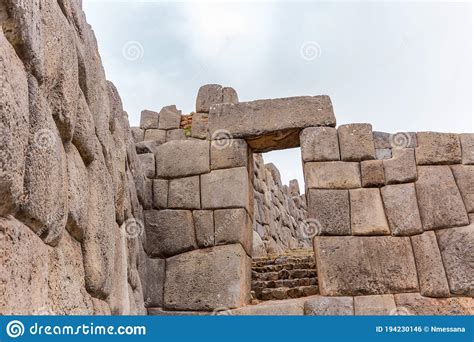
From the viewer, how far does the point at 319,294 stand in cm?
511

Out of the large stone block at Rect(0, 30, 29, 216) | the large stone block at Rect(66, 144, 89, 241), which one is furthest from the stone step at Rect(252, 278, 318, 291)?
the large stone block at Rect(0, 30, 29, 216)

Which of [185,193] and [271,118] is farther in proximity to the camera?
[271,118]

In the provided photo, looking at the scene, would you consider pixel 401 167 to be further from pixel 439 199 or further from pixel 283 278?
pixel 283 278

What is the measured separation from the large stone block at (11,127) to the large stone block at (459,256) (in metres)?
4.35

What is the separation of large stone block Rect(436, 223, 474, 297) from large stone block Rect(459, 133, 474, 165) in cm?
72

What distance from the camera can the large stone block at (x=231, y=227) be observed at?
5219 mm

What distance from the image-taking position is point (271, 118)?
223 inches

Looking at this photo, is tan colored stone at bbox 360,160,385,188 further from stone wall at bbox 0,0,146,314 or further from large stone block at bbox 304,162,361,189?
stone wall at bbox 0,0,146,314

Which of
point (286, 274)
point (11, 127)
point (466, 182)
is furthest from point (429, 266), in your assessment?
point (11, 127)

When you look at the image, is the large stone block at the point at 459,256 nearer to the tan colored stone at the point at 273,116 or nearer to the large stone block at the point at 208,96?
the tan colored stone at the point at 273,116

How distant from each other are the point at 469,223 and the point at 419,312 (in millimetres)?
1069

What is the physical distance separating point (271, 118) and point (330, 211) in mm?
1230

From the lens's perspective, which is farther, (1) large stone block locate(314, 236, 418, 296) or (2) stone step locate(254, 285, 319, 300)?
(2) stone step locate(254, 285, 319, 300)

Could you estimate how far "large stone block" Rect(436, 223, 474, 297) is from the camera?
482cm
